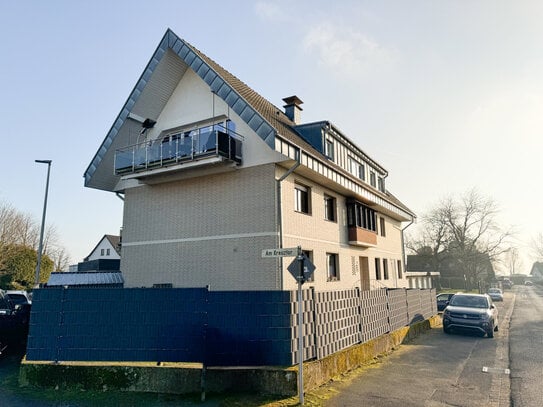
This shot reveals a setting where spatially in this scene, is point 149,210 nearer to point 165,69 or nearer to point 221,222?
point 221,222

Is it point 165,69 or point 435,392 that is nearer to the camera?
point 435,392

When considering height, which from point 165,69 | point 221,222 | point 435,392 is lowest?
point 435,392

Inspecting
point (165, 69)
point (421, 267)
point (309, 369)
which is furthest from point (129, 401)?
point (421, 267)

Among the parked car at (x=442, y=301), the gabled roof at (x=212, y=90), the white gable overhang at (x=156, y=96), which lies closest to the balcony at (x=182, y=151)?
the white gable overhang at (x=156, y=96)

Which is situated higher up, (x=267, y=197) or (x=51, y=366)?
(x=267, y=197)

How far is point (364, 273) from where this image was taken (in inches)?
805

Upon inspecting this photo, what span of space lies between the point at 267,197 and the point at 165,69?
23.6 feet

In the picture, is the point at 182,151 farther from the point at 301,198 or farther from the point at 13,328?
the point at 13,328

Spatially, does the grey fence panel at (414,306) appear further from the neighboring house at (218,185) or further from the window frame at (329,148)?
the window frame at (329,148)

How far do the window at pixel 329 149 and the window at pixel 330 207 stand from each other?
187cm

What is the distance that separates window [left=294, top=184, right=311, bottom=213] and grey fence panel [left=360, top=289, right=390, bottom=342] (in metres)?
4.32

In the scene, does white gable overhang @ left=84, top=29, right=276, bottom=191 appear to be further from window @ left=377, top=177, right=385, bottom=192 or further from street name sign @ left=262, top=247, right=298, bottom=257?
window @ left=377, top=177, right=385, bottom=192

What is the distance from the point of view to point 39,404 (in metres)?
7.00

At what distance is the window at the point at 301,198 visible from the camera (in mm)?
14587
